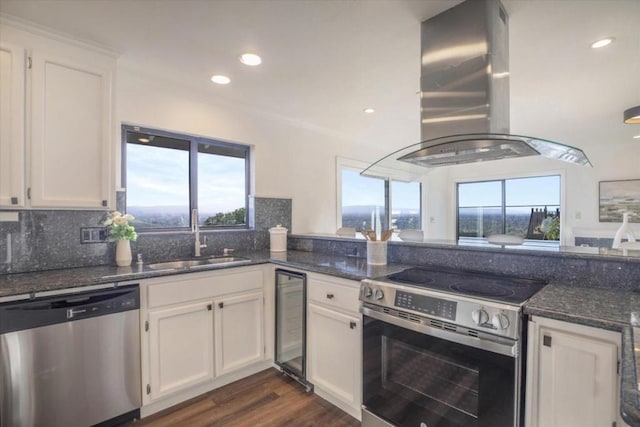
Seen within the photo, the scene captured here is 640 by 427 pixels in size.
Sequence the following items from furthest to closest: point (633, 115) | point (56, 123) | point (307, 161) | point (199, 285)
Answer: point (307, 161) → point (633, 115) → point (199, 285) → point (56, 123)

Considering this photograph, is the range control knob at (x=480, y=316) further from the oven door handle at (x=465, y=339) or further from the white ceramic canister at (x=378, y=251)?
the white ceramic canister at (x=378, y=251)

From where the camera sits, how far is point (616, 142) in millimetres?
4988

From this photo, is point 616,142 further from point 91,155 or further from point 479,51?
point 91,155

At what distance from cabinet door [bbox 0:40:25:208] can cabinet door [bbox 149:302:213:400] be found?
1.05 m

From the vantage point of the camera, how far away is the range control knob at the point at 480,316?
4.29 feet

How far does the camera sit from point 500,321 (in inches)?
49.9

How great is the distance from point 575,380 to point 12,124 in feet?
9.92

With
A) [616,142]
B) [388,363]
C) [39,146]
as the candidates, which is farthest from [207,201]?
[616,142]

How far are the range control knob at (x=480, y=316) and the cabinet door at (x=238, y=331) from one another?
1.66 m

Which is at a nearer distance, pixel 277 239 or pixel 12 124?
pixel 12 124

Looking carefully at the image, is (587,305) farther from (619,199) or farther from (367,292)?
(619,199)

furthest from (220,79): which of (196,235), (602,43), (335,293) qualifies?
(602,43)

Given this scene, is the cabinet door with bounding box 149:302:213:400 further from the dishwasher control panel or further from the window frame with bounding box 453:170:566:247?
the window frame with bounding box 453:170:566:247

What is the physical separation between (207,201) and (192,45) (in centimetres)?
142
